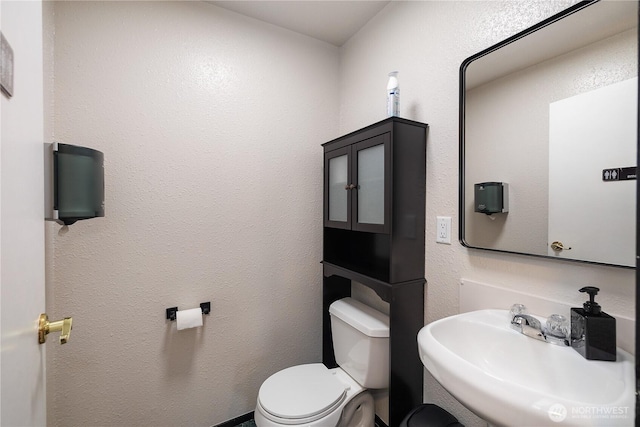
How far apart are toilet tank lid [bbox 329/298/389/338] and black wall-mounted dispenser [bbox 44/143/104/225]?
1232mm

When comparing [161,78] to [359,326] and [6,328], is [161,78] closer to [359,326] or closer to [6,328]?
[6,328]

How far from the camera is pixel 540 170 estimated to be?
101 centimetres

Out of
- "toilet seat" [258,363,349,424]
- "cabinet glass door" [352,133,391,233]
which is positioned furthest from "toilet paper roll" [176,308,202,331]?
"cabinet glass door" [352,133,391,233]

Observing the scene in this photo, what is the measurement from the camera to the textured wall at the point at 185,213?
1312 mm

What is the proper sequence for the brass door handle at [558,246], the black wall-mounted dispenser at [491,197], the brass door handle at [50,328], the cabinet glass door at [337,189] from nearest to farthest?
1. the brass door handle at [50,328]
2. the brass door handle at [558,246]
3. the black wall-mounted dispenser at [491,197]
4. the cabinet glass door at [337,189]

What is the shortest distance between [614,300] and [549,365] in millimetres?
270

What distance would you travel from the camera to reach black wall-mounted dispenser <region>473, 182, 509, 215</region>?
1113mm

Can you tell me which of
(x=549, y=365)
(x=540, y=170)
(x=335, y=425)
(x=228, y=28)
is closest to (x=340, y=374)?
(x=335, y=425)

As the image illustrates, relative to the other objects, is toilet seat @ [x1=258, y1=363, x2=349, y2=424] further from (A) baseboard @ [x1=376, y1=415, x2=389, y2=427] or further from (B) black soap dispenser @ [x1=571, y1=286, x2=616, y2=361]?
(B) black soap dispenser @ [x1=571, y1=286, x2=616, y2=361]

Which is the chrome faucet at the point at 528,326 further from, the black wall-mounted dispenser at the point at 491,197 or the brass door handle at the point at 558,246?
the black wall-mounted dispenser at the point at 491,197

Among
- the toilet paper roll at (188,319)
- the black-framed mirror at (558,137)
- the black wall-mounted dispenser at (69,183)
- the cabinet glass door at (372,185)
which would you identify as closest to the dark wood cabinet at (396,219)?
the cabinet glass door at (372,185)

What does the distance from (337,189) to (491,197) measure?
80 cm

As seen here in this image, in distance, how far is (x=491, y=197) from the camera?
1145mm

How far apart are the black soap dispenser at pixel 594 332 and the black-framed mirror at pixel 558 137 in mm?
146
